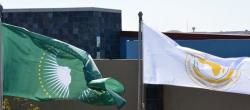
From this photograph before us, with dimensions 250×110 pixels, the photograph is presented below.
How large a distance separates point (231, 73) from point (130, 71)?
1.78 meters

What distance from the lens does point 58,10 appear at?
2311 centimetres

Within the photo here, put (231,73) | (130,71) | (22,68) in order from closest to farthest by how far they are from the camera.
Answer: (22,68) < (231,73) < (130,71)

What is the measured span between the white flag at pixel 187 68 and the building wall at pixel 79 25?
1331cm

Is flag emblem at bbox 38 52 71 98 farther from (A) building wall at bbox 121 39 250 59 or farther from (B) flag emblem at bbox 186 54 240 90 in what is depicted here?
(A) building wall at bbox 121 39 250 59

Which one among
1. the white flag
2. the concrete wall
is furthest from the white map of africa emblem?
the concrete wall

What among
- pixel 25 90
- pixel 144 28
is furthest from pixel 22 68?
pixel 144 28

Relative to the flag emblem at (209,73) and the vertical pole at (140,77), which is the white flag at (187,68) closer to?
A: the flag emblem at (209,73)

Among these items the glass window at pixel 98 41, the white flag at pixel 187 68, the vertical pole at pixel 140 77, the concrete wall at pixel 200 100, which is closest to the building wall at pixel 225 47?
the concrete wall at pixel 200 100

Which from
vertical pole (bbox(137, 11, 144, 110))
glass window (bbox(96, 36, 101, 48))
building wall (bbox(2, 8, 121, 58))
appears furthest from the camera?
glass window (bbox(96, 36, 101, 48))

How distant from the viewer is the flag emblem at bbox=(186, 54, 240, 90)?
9672 mm

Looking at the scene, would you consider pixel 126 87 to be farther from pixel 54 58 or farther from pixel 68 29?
pixel 68 29

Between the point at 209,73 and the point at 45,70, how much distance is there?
2565 millimetres

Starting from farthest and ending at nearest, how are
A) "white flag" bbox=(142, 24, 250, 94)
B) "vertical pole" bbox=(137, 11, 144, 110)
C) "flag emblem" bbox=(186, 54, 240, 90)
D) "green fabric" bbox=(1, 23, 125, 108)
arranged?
1. "flag emblem" bbox=(186, 54, 240, 90)
2. "white flag" bbox=(142, 24, 250, 94)
3. "vertical pole" bbox=(137, 11, 144, 110)
4. "green fabric" bbox=(1, 23, 125, 108)

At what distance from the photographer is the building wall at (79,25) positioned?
904 inches
